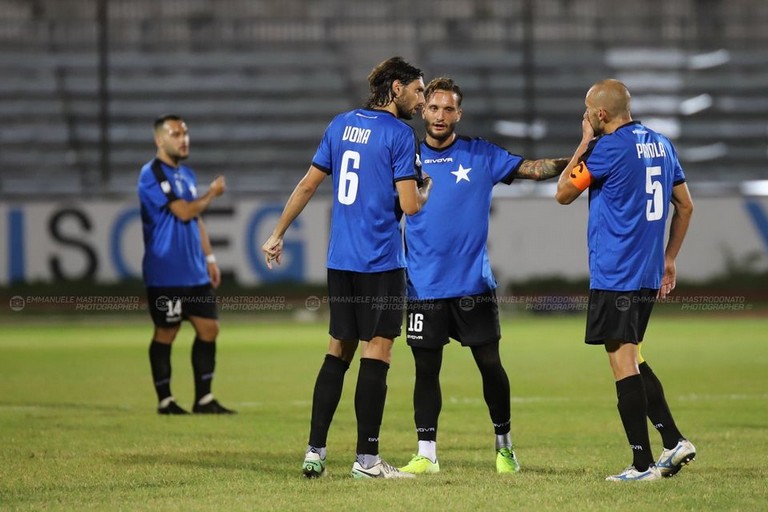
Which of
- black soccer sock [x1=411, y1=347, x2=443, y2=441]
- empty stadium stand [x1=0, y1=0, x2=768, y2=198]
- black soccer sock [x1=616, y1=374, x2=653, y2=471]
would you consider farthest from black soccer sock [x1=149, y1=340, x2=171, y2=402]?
empty stadium stand [x1=0, y1=0, x2=768, y2=198]

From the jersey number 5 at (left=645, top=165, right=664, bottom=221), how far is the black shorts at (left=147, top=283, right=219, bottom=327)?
190 inches

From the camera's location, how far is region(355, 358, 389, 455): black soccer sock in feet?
21.1

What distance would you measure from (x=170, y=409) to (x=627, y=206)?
4.79 m

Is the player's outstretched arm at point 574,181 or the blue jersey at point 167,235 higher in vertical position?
the player's outstretched arm at point 574,181

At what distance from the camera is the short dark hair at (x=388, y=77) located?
6488mm

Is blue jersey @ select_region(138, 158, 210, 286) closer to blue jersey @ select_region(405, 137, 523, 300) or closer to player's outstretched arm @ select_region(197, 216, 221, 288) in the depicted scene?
player's outstretched arm @ select_region(197, 216, 221, 288)

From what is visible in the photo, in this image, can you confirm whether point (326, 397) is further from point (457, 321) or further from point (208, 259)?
point (208, 259)

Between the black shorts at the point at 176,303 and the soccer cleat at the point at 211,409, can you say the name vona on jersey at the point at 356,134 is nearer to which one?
the soccer cleat at the point at 211,409

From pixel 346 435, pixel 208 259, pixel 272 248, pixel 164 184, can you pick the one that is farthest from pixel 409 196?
pixel 208 259

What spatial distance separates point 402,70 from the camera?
6.49 m

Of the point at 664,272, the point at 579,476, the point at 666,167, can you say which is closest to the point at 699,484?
the point at 579,476

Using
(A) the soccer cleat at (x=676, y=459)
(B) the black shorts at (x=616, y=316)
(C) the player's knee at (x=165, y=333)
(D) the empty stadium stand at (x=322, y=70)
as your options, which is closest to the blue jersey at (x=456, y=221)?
(B) the black shorts at (x=616, y=316)

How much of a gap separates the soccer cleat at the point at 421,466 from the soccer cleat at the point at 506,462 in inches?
13.0

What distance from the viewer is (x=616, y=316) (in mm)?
6250
